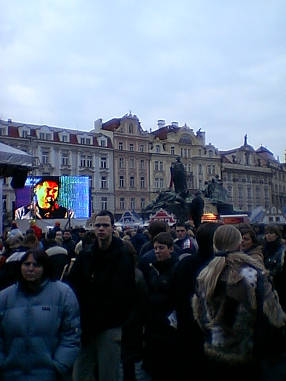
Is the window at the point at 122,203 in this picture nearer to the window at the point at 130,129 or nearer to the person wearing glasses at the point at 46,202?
the window at the point at 130,129

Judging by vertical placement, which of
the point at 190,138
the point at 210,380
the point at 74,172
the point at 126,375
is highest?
the point at 190,138

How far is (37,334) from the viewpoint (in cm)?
320

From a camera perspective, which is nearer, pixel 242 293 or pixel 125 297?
pixel 242 293

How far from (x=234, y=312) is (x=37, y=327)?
4.05 feet

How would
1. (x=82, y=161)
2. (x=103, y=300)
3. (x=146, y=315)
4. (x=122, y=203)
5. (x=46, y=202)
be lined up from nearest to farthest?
(x=103, y=300) < (x=146, y=315) < (x=46, y=202) < (x=82, y=161) < (x=122, y=203)

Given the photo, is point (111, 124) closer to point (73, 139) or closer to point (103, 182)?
point (73, 139)

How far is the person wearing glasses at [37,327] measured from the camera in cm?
319

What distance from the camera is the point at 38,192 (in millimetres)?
31703

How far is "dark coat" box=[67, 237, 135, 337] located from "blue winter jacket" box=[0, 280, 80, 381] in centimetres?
68

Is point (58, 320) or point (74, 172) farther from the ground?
point (74, 172)

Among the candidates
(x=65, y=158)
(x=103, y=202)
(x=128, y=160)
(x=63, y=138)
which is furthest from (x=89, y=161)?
(x=128, y=160)

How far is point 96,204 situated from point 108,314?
47866 millimetres

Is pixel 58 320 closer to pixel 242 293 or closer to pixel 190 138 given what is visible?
pixel 242 293

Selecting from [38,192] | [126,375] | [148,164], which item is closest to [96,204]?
[148,164]
